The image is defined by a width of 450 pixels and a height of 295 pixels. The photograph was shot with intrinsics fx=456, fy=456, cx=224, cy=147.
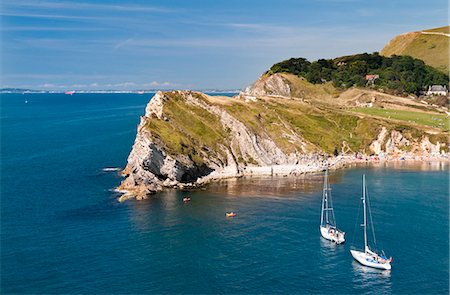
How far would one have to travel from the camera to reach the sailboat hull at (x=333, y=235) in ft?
267

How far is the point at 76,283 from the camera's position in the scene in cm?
6594

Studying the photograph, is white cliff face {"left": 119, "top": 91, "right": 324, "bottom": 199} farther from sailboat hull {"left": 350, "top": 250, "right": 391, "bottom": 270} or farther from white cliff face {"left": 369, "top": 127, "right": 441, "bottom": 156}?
sailboat hull {"left": 350, "top": 250, "right": 391, "bottom": 270}

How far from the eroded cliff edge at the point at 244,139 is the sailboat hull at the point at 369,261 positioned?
54942mm

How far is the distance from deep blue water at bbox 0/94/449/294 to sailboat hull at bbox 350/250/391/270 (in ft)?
3.82

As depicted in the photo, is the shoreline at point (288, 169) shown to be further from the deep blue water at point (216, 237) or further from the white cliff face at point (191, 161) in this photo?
the deep blue water at point (216, 237)

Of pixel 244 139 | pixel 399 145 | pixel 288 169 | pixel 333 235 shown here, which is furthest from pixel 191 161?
pixel 399 145

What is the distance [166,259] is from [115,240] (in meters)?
12.9

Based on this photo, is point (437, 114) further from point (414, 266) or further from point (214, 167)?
point (414, 266)

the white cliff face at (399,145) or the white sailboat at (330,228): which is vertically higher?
the white cliff face at (399,145)

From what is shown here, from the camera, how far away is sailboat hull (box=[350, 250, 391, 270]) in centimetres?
7062

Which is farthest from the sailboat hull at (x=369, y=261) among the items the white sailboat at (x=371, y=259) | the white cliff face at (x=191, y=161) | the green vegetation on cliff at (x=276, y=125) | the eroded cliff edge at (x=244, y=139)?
the green vegetation on cliff at (x=276, y=125)

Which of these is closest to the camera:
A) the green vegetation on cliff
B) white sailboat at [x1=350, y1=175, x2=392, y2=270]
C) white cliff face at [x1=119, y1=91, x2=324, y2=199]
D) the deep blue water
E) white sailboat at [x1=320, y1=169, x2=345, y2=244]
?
the deep blue water

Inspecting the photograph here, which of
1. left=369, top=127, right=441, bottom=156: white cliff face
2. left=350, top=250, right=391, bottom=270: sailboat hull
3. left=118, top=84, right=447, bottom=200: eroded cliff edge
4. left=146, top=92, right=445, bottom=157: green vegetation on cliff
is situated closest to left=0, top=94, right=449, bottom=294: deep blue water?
left=350, top=250, right=391, bottom=270: sailboat hull

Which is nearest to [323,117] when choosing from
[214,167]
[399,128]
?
[399,128]
